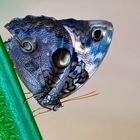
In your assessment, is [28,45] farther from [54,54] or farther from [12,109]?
[12,109]

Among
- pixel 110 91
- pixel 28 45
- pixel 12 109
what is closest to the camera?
pixel 12 109

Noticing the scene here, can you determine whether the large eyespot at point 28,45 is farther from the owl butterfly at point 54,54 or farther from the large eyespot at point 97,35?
the large eyespot at point 97,35

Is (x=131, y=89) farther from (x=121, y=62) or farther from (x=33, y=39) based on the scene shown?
(x=33, y=39)

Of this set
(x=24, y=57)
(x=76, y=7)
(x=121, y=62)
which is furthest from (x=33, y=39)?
(x=121, y=62)

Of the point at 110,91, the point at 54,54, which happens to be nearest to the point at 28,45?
the point at 54,54

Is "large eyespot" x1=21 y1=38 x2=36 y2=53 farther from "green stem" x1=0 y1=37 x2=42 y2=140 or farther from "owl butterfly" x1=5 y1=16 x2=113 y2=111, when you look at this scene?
"green stem" x1=0 y1=37 x2=42 y2=140

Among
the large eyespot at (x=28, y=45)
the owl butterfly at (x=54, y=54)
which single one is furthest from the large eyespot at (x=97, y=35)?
the large eyespot at (x=28, y=45)

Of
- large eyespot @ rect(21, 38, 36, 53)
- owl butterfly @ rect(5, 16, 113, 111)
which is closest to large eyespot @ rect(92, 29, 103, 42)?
owl butterfly @ rect(5, 16, 113, 111)
